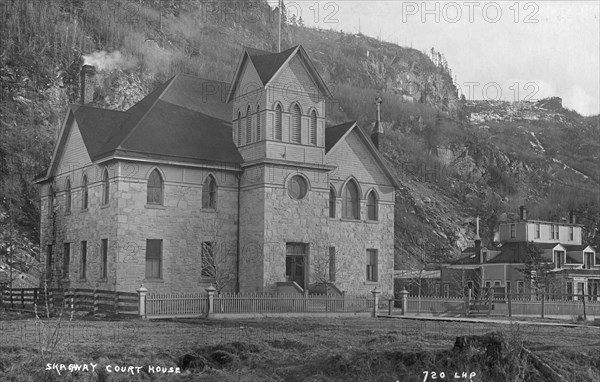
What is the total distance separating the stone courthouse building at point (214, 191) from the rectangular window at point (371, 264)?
0.96 m

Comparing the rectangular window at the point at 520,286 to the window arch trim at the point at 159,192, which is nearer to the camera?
the window arch trim at the point at 159,192

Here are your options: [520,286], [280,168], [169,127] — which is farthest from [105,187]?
[520,286]

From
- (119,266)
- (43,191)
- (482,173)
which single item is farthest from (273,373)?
(482,173)

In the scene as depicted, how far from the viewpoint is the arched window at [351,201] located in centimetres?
4678

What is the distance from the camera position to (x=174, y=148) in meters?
40.8

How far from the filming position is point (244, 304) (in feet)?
118

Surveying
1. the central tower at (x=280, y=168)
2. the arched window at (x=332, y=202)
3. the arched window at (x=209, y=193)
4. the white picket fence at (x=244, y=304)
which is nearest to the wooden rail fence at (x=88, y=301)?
the white picket fence at (x=244, y=304)

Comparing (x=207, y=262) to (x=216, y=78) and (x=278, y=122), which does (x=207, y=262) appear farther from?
(x=216, y=78)

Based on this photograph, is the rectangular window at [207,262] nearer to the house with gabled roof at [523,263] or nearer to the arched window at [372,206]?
the arched window at [372,206]

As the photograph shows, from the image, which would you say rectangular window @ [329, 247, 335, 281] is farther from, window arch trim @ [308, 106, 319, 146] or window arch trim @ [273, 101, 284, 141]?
window arch trim @ [273, 101, 284, 141]

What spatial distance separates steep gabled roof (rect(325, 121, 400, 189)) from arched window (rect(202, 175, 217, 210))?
704cm

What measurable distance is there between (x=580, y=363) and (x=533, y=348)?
159 cm

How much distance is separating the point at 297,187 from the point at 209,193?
4427mm

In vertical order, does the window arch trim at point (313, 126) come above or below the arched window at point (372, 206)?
above
